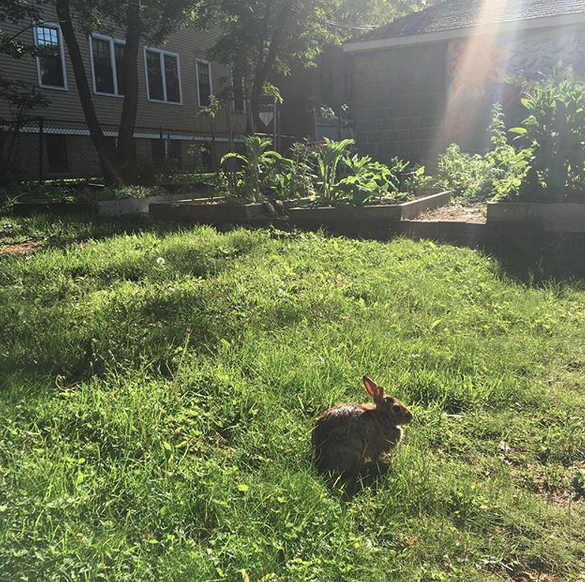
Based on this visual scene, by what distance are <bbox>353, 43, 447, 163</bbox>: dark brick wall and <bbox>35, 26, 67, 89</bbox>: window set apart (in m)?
9.71

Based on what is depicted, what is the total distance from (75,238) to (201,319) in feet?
12.8

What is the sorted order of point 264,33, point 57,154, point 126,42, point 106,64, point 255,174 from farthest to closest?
1. point 106,64
2. point 57,154
3. point 264,33
4. point 126,42
5. point 255,174

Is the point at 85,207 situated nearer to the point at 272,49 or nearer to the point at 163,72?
the point at 272,49

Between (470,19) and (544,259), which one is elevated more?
(470,19)

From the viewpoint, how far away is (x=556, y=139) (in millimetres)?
6270

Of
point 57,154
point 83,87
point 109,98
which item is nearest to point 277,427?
point 83,87

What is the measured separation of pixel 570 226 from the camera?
20.4 feet

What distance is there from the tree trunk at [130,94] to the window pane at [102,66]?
6.97m

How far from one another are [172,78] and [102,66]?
146 inches

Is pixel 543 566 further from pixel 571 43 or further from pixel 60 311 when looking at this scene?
pixel 571 43

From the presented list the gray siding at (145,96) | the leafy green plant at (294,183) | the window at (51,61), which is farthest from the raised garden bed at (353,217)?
the window at (51,61)

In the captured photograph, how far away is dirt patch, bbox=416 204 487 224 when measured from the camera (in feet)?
23.7

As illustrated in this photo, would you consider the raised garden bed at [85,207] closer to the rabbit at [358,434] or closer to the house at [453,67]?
the rabbit at [358,434]

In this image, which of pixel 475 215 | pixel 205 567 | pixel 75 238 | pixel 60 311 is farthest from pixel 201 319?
pixel 475 215
